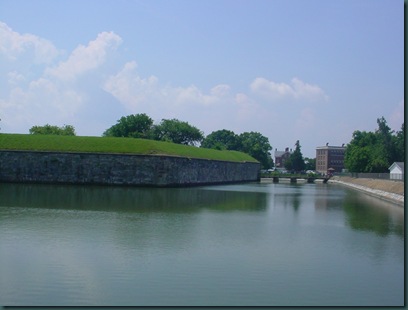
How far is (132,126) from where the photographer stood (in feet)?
259

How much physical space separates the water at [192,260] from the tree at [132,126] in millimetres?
60273

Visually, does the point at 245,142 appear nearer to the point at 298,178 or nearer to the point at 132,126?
the point at 298,178

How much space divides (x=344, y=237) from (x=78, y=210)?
9664 millimetres

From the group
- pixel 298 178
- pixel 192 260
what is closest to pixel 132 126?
pixel 298 178

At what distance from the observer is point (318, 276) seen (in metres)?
9.95

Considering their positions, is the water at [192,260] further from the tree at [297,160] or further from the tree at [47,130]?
the tree at [297,160]

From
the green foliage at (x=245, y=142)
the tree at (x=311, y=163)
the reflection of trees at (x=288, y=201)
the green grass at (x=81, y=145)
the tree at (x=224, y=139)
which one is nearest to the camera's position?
the reflection of trees at (x=288, y=201)

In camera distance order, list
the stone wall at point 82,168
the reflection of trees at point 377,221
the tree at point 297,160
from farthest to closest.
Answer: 1. the tree at point 297,160
2. the stone wall at point 82,168
3. the reflection of trees at point 377,221

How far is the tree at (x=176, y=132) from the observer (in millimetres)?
80700

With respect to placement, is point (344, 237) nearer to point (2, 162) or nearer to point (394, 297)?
point (394, 297)

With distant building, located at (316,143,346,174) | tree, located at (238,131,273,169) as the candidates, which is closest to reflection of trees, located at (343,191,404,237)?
tree, located at (238,131,273,169)

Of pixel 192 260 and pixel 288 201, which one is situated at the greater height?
pixel 288 201

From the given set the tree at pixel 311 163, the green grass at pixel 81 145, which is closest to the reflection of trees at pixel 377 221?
the green grass at pixel 81 145

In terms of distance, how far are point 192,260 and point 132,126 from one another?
69.3 meters
